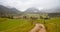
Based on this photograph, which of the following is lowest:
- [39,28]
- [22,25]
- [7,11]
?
[39,28]

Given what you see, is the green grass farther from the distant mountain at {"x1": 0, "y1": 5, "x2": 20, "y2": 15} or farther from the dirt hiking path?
the distant mountain at {"x1": 0, "y1": 5, "x2": 20, "y2": 15}

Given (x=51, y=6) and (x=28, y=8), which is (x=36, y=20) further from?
(x=51, y=6)

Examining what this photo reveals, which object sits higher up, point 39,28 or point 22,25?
point 22,25

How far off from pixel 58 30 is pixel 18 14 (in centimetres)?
143

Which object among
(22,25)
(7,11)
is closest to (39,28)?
(22,25)

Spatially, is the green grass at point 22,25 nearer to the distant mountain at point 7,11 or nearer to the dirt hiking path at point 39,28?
the dirt hiking path at point 39,28

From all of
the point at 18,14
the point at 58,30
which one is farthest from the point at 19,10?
the point at 58,30

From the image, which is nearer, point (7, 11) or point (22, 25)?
point (22, 25)

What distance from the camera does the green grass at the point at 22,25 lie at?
3.27m

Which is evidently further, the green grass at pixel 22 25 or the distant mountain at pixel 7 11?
the distant mountain at pixel 7 11

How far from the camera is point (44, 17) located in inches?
142

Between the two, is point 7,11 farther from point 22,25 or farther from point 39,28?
point 39,28

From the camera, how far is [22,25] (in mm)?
3377

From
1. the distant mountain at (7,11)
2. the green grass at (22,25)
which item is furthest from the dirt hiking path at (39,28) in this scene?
the distant mountain at (7,11)
